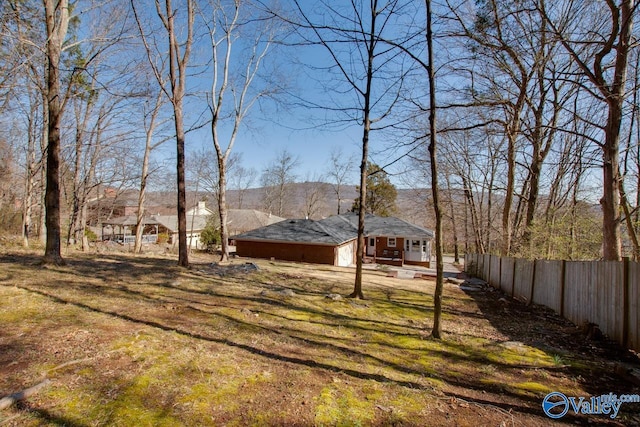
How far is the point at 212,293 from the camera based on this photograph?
6.57m

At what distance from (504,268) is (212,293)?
9890 mm

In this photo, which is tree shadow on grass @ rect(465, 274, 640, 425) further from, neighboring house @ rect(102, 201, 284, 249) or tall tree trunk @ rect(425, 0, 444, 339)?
neighboring house @ rect(102, 201, 284, 249)

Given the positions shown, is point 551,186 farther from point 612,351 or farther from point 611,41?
point 612,351

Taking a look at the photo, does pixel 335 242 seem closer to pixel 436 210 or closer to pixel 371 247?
pixel 371 247

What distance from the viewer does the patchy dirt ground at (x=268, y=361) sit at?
2.56 metres

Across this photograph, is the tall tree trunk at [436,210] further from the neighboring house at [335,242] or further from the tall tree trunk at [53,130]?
the neighboring house at [335,242]

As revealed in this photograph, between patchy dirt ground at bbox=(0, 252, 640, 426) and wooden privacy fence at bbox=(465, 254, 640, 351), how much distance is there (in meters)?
0.35

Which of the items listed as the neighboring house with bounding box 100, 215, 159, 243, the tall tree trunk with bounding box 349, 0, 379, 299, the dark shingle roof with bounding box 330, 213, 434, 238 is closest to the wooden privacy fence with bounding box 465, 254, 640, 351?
the tall tree trunk with bounding box 349, 0, 379, 299

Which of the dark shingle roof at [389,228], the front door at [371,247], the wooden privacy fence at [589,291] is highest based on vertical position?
the dark shingle roof at [389,228]

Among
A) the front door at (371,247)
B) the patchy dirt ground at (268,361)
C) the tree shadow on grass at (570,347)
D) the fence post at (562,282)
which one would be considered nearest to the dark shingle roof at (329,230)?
the front door at (371,247)

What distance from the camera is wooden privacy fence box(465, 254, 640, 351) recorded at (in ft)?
14.5

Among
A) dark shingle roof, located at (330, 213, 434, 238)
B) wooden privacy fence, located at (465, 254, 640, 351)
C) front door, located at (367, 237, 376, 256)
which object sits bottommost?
front door, located at (367, 237, 376, 256)

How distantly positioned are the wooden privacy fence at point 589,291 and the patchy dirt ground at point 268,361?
1.14 feet

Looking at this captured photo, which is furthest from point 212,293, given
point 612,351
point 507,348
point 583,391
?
point 612,351
